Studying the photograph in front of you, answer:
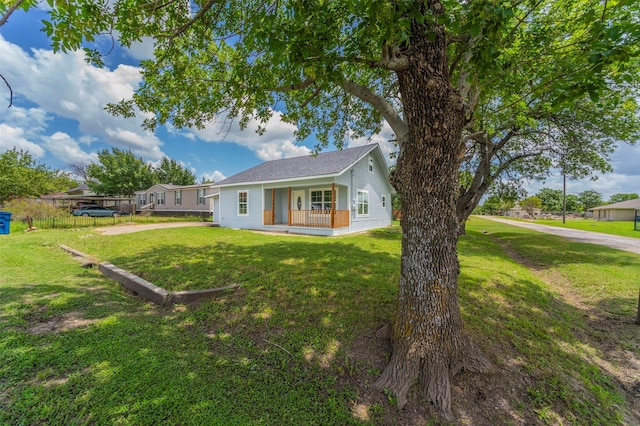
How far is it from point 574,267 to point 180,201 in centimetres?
2898

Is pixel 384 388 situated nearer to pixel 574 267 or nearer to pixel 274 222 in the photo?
pixel 574 267

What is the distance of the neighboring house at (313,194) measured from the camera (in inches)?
503

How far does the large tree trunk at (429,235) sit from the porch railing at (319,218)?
9472 millimetres

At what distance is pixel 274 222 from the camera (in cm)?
1494

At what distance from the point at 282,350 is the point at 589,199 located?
3976 inches

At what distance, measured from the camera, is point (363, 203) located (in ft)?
49.6

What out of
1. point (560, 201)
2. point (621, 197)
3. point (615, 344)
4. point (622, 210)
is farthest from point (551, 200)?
point (615, 344)

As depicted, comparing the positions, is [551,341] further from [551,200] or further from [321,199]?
[551,200]

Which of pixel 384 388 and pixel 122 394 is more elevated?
pixel 122 394

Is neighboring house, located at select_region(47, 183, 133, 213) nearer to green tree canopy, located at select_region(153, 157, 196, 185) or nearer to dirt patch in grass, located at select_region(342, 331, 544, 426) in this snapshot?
green tree canopy, located at select_region(153, 157, 196, 185)

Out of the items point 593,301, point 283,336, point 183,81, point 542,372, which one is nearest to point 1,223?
point 183,81

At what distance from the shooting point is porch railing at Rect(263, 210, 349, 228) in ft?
40.8

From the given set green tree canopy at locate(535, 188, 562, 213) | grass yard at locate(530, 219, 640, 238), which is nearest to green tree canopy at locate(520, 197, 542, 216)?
green tree canopy at locate(535, 188, 562, 213)

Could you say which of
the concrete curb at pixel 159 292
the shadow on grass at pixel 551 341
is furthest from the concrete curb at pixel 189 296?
the shadow on grass at pixel 551 341
